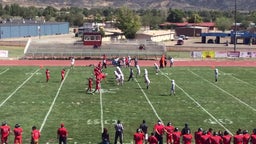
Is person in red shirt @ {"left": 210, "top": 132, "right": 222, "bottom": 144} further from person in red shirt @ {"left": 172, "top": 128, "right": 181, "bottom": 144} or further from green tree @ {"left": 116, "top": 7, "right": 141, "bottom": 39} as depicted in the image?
green tree @ {"left": 116, "top": 7, "right": 141, "bottom": 39}

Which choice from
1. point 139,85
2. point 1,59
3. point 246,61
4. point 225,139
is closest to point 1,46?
point 1,59

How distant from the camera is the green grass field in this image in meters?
23.8

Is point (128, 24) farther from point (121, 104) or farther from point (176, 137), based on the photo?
point (176, 137)

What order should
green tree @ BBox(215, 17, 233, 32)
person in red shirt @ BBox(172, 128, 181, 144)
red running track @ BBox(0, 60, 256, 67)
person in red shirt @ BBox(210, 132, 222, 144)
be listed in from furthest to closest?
1. green tree @ BBox(215, 17, 233, 32)
2. red running track @ BBox(0, 60, 256, 67)
3. person in red shirt @ BBox(172, 128, 181, 144)
4. person in red shirt @ BBox(210, 132, 222, 144)

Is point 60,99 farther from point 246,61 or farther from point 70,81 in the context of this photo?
point 246,61

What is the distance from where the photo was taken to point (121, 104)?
2878 cm

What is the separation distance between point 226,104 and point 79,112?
28.2ft

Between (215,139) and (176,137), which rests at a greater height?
(215,139)

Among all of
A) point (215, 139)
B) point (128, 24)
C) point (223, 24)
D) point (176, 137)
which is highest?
point (223, 24)

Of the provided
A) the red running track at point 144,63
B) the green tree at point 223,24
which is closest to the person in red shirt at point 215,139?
the red running track at point 144,63

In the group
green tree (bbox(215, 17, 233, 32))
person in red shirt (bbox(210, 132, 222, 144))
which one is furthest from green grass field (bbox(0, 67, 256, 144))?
green tree (bbox(215, 17, 233, 32))

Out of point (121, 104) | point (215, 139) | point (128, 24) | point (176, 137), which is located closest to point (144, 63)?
point (121, 104)

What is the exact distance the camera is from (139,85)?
3606cm

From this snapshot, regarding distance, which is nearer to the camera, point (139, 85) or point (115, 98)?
point (115, 98)
